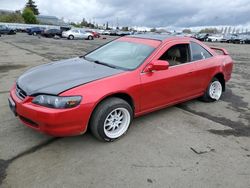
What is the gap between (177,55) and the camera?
4.43 meters

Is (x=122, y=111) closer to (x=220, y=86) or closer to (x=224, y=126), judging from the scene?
(x=224, y=126)

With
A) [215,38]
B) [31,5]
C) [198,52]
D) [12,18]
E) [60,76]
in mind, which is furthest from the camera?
[31,5]

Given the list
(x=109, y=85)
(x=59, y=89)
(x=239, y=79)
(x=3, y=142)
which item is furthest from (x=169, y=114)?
(x=239, y=79)

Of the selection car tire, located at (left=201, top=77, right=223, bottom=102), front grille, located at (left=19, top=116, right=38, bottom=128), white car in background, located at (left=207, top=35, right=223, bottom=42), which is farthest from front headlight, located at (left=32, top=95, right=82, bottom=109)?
white car in background, located at (left=207, top=35, right=223, bottom=42)

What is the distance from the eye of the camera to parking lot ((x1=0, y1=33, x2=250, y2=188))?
8.68 feet

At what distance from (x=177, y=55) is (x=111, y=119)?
1.89m

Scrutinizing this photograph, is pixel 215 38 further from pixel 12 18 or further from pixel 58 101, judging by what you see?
pixel 12 18

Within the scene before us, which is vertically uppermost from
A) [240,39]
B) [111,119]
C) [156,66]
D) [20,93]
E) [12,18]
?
[12,18]

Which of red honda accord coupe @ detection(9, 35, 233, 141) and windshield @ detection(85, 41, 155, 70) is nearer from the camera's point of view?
red honda accord coupe @ detection(9, 35, 233, 141)

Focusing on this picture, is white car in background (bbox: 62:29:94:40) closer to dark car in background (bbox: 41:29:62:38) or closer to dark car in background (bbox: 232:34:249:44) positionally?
dark car in background (bbox: 41:29:62:38)

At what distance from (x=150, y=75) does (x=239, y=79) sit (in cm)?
557

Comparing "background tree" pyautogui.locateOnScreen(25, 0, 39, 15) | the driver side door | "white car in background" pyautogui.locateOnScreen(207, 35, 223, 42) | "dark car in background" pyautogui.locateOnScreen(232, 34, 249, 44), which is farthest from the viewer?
"background tree" pyautogui.locateOnScreen(25, 0, 39, 15)

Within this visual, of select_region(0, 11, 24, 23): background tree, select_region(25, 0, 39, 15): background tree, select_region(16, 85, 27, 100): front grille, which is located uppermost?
select_region(25, 0, 39, 15): background tree

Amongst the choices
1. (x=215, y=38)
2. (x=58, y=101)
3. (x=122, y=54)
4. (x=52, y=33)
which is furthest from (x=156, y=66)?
(x=215, y=38)
